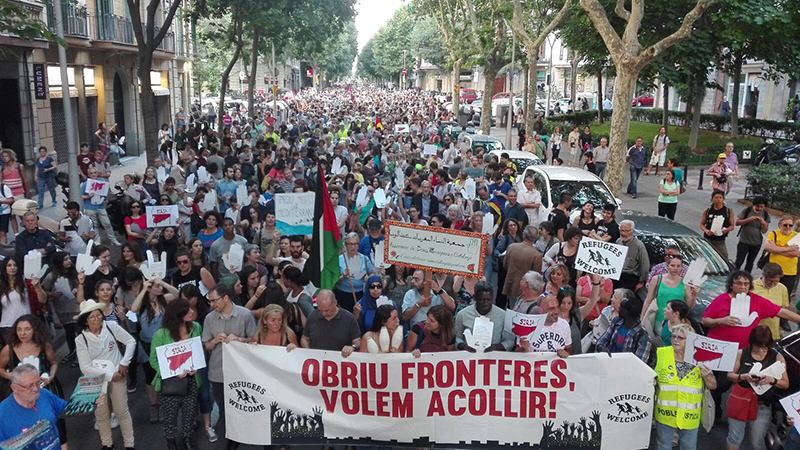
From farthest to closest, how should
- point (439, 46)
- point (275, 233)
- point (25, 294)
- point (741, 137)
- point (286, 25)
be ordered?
1. point (439, 46)
2. point (741, 137)
3. point (286, 25)
4. point (275, 233)
5. point (25, 294)

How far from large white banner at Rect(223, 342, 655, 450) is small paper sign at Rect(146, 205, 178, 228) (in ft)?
14.8

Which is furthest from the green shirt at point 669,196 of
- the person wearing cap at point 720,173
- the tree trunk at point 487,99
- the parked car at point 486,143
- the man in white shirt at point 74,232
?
the tree trunk at point 487,99

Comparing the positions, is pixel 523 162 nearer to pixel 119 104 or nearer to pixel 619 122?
pixel 619 122

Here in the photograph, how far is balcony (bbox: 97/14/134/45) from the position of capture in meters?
27.2

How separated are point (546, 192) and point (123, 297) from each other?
8.17 meters

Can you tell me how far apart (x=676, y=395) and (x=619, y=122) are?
14487mm

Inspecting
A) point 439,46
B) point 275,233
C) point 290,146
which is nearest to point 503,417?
point 275,233

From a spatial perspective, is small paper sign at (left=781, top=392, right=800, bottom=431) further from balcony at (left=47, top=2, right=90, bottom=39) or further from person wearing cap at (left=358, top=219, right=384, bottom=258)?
balcony at (left=47, top=2, right=90, bottom=39)

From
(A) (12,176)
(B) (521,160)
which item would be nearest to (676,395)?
(A) (12,176)

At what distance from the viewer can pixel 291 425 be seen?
6.48 meters

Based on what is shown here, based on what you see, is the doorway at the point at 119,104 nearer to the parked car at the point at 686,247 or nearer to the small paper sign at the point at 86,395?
the parked car at the point at 686,247

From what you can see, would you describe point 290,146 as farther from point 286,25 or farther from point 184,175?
point 286,25

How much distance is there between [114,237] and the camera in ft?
43.9

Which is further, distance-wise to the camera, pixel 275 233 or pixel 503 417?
pixel 275 233
